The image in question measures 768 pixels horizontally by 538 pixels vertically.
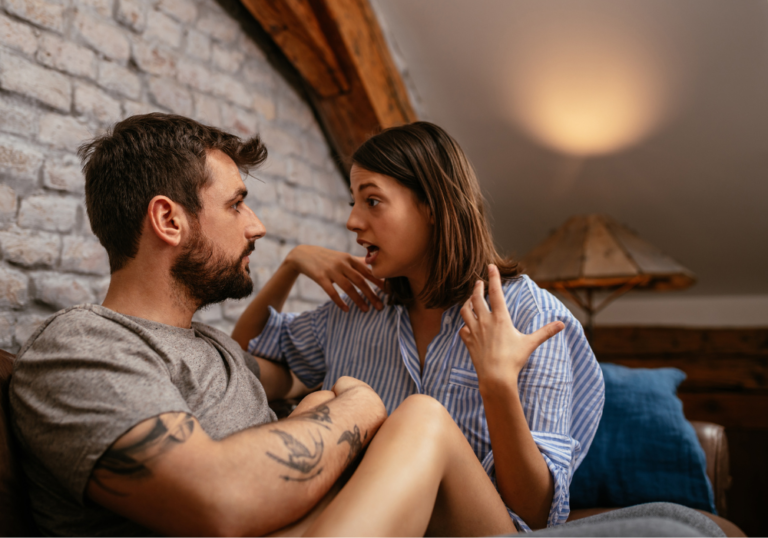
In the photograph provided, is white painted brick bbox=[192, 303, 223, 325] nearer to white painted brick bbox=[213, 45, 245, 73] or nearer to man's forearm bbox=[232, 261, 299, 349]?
man's forearm bbox=[232, 261, 299, 349]

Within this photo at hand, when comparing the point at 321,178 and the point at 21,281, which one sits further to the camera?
the point at 321,178

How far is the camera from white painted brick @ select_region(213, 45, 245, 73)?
7.50ft

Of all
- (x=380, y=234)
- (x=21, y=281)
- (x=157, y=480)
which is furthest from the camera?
(x=21, y=281)

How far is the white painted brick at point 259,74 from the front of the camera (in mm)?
2428

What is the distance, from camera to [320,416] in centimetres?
91

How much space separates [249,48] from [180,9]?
381 mm

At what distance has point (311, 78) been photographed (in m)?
2.64

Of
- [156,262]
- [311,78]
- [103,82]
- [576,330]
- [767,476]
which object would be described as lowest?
[767,476]

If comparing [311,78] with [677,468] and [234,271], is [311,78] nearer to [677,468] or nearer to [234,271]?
[234,271]

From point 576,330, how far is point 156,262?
932 mm

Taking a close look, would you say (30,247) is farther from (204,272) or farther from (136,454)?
(136,454)

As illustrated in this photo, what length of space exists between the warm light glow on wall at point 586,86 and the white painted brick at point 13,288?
2212 millimetres

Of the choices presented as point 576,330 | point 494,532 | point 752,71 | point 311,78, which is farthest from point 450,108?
point 494,532

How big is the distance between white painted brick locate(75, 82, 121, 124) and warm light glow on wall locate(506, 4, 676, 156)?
176 centimetres
